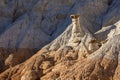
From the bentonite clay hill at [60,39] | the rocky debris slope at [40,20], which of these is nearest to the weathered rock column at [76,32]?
the bentonite clay hill at [60,39]

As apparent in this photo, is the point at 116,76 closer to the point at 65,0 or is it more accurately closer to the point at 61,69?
the point at 61,69

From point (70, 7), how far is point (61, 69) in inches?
835

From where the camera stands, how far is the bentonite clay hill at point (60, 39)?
39625 mm

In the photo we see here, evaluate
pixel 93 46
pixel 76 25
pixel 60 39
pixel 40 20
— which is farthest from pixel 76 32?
pixel 40 20

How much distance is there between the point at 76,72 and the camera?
3916 cm

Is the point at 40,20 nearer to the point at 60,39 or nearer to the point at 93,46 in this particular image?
the point at 60,39

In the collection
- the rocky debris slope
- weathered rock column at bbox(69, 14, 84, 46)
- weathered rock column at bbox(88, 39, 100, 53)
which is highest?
the rocky debris slope

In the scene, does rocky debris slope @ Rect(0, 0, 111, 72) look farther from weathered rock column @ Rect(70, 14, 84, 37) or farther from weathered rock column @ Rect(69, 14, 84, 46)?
weathered rock column @ Rect(70, 14, 84, 37)

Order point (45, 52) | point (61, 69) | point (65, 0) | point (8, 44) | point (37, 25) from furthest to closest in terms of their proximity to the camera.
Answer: point (65, 0), point (37, 25), point (8, 44), point (45, 52), point (61, 69)

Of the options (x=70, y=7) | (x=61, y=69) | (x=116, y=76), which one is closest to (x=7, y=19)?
(x=70, y=7)

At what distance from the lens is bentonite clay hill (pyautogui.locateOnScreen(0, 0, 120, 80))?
39.6 metres

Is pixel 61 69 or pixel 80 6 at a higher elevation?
pixel 80 6

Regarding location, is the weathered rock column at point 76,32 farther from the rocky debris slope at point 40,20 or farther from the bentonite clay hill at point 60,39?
the rocky debris slope at point 40,20

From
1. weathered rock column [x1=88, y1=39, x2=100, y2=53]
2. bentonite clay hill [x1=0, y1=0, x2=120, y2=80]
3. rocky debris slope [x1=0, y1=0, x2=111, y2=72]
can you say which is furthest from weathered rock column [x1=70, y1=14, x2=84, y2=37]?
weathered rock column [x1=88, y1=39, x2=100, y2=53]
